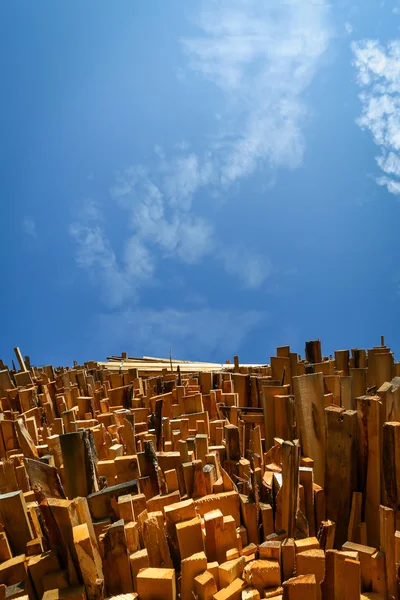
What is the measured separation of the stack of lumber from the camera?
1.68 meters

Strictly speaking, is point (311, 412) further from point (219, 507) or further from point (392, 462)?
point (219, 507)

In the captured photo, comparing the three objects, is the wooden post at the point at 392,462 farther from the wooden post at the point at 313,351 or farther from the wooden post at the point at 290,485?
the wooden post at the point at 313,351

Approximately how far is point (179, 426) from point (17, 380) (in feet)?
8.25

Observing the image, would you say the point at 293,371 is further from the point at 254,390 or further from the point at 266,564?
the point at 266,564

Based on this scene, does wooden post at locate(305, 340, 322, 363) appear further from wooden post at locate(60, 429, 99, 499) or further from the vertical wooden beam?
the vertical wooden beam

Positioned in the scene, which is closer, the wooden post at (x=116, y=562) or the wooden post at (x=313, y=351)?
the wooden post at (x=116, y=562)

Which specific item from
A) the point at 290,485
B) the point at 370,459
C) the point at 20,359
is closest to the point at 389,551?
the point at 290,485

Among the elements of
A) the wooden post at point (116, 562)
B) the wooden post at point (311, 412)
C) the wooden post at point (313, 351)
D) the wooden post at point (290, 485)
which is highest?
the wooden post at point (313, 351)

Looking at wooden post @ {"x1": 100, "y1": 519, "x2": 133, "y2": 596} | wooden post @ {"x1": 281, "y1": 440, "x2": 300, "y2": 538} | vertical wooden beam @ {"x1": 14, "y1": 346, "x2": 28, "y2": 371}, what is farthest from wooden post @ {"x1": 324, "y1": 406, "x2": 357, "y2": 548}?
vertical wooden beam @ {"x1": 14, "y1": 346, "x2": 28, "y2": 371}

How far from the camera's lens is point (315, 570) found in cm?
159

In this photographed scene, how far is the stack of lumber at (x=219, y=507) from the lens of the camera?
66.2 inches

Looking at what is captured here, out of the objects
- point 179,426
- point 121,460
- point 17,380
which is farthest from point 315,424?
point 17,380

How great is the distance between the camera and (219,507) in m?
2.03

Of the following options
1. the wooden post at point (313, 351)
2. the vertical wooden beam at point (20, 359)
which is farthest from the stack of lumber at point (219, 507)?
the vertical wooden beam at point (20, 359)
